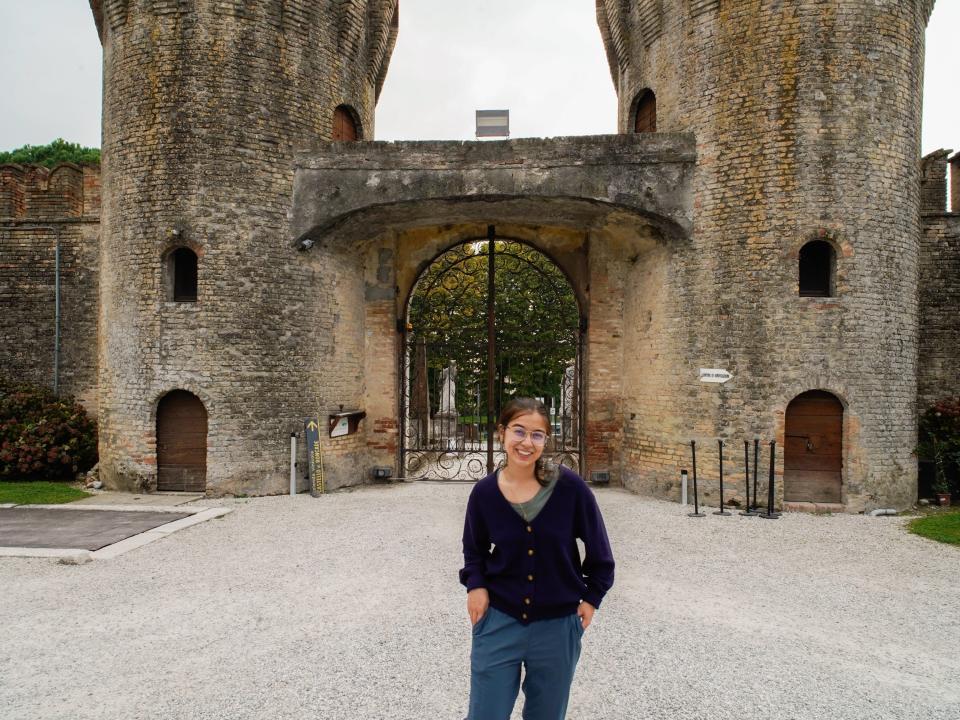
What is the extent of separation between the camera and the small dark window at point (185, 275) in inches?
395

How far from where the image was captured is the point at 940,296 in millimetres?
11039

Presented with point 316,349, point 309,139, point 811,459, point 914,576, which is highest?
point 309,139

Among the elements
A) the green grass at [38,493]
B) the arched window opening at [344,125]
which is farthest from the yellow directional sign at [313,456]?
the arched window opening at [344,125]

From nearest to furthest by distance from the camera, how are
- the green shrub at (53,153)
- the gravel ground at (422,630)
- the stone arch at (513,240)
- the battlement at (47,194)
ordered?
the gravel ground at (422,630), the stone arch at (513,240), the battlement at (47,194), the green shrub at (53,153)

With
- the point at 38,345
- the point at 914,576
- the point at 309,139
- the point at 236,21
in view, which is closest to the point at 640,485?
the point at 914,576

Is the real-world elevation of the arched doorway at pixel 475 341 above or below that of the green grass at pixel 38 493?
above

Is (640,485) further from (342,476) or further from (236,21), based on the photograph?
(236,21)

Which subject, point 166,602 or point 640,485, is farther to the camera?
point 640,485

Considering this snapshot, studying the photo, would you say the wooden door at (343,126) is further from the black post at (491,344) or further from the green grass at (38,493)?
the green grass at (38,493)

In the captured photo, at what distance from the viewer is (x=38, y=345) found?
40.9 ft

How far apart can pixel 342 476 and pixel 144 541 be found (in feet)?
13.7

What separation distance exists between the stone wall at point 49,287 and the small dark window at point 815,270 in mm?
13871

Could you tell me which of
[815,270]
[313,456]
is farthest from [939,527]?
[313,456]

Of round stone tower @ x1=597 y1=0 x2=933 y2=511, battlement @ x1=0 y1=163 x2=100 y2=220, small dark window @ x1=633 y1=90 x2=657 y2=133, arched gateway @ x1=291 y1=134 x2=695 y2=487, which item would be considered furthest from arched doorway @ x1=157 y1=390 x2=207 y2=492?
small dark window @ x1=633 y1=90 x2=657 y2=133
